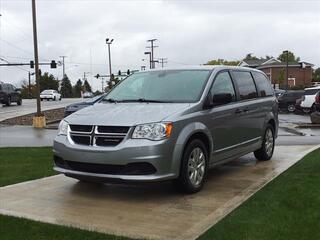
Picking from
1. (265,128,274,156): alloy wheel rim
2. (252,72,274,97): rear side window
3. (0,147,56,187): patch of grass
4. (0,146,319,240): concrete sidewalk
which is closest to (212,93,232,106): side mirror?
(0,146,319,240): concrete sidewalk

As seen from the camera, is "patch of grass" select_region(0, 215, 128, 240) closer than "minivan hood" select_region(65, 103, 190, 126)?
Yes

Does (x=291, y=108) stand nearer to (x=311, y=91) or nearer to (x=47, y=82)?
(x=311, y=91)

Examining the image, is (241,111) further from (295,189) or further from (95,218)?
(95,218)

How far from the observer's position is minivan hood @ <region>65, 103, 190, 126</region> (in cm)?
652

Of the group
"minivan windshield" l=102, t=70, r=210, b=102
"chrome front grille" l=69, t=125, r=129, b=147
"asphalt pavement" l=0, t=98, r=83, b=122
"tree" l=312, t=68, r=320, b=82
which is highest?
"tree" l=312, t=68, r=320, b=82

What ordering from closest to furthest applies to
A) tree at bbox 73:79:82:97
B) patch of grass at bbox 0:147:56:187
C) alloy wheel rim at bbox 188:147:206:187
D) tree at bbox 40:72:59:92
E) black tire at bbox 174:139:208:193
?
black tire at bbox 174:139:208:193, alloy wheel rim at bbox 188:147:206:187, patch of grass at bbox 0:147:56:187, tree at bbox 40:72:59:92, tree at bbox 73:79:82:97

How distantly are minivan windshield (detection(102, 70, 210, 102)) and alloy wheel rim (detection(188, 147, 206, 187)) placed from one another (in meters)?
0.76

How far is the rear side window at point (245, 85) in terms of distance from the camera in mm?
8674

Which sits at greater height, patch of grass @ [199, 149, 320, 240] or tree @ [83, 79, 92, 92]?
tree @ [83, 79, 92, 92]

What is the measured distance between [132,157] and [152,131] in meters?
0.41

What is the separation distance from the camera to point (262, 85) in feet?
32.2

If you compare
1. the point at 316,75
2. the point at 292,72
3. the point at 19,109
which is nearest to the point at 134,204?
the point at 19,109

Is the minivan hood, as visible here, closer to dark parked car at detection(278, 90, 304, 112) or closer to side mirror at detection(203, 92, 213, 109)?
side mirror at detection(203, 92, 213, 109)

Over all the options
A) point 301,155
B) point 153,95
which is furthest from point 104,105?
point 301,155
